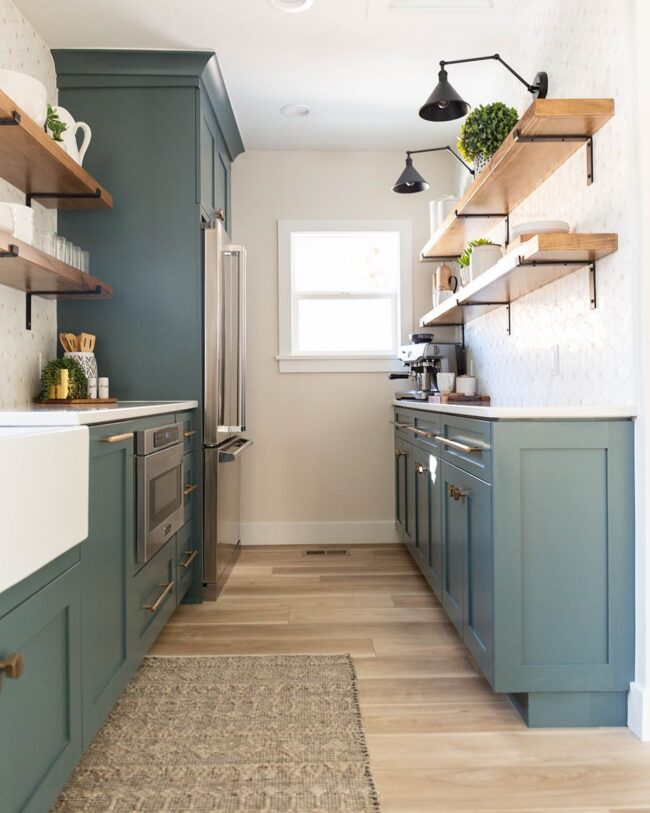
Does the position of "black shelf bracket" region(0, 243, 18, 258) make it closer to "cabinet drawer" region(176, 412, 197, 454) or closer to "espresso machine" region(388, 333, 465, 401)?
"cabinet drawer" region(176, 412, 197, 454)

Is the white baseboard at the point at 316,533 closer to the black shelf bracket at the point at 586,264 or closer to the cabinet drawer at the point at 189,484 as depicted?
the cabinet drawer at the point at 189,484

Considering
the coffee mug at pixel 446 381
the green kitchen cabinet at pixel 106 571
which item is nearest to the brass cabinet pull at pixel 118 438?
the green kitchen cabinet at pixel 106 571

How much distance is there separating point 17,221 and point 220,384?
1.23 meters

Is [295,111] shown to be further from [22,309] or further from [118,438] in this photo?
[118,438]

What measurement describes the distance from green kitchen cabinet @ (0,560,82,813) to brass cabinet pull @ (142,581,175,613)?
27.4 inches

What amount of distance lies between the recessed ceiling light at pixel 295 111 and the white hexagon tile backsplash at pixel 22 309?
1.26 m

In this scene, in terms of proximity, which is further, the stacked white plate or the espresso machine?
the espresso machine

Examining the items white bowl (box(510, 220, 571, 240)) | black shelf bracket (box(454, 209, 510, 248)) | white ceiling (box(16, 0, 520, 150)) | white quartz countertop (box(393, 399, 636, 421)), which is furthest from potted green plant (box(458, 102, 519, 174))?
white quartz countertop (box(393, 399, 636, 421))

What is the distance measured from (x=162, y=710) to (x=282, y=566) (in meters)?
1.71

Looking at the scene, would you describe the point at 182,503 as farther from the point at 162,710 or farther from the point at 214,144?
the point at 214,144

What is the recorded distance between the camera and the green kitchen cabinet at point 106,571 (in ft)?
5.21

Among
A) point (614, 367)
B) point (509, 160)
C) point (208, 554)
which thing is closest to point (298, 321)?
point (208, 554)

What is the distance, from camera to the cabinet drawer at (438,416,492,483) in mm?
1943

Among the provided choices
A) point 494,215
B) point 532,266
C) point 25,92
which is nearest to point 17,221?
point 25,92
